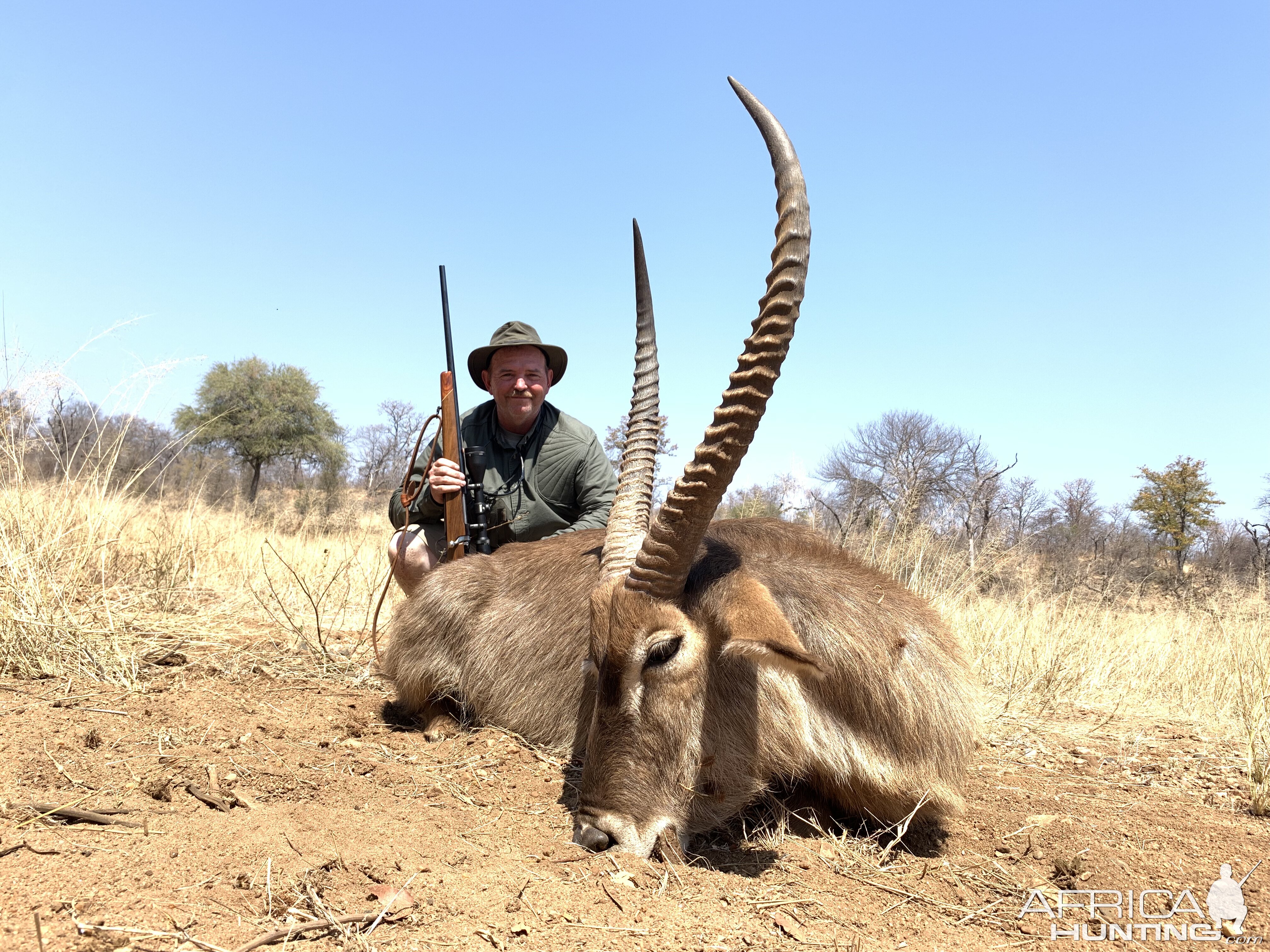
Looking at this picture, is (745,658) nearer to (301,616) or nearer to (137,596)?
(137,596)

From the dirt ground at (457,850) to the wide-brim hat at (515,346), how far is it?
8.43ft

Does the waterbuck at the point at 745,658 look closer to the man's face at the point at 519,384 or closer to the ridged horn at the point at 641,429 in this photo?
the ridged horn at the point at 641,429

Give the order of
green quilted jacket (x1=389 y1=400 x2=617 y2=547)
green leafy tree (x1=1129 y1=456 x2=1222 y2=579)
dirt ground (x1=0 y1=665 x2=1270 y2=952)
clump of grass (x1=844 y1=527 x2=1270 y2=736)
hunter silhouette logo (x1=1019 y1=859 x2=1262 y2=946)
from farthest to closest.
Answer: green leafy tree (x1=1129 y1=456 x2=1222 y2=579), clump of grass (x1=844 y1=527 x2=1270 y2=736), green quilted jacket (x1=389 y1=400 x2=617 y2=547), hunter silhouette logo (x1=1019 y1=859 x2=1262 y2=946), dirt ground (x1=0 y1=665 x2=1270 y2=952)

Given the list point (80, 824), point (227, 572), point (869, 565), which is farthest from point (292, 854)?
point (227, 572)

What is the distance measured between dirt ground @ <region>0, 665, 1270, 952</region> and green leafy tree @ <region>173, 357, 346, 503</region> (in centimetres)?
2496

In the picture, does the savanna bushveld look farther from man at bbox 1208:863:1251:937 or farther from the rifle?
the rifle

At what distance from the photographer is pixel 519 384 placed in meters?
5.45

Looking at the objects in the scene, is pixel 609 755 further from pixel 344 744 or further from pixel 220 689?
pixel 220 689

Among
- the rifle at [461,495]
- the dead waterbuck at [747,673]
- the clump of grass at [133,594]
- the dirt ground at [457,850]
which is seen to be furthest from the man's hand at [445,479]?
the dead waterbuck at [747,673]

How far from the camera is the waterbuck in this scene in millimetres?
2682

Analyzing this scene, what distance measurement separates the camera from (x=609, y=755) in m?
2.73

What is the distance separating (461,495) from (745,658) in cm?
283

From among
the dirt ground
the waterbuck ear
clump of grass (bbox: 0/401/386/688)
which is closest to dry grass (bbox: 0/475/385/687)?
clump of grass (bbox: 0/401/386/688)

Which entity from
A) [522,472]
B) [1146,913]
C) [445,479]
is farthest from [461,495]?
[1146,913]
